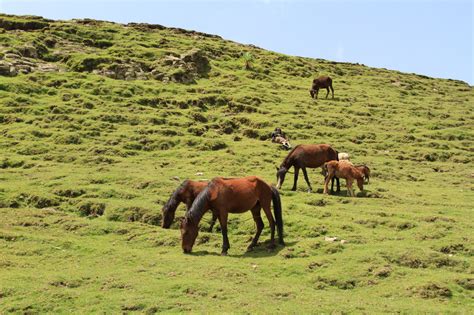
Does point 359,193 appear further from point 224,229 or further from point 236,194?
point 224,229

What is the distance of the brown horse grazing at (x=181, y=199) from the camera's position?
1812cm

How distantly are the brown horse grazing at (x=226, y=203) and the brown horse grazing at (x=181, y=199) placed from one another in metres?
2.38

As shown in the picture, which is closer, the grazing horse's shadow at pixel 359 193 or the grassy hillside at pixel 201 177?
the grassy hillside at pixel 201 177

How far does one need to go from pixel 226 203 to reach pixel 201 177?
9.28 metres

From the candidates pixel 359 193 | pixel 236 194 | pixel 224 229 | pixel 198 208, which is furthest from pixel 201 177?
pixel 224 229

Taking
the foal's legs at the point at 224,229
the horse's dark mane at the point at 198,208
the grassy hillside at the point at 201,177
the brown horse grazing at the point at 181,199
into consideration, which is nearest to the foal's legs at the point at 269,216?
the grassy hillside at the point at 201,177

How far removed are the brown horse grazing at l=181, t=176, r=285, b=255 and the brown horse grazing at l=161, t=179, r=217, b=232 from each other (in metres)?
2.38

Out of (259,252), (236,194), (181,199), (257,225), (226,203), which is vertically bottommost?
(259,252)

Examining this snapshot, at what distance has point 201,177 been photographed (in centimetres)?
2473

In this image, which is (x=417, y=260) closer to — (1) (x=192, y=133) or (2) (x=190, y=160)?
(2) (x=190, y=160)

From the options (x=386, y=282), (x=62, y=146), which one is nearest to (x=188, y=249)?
(x=386, y=282)

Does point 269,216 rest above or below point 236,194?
below

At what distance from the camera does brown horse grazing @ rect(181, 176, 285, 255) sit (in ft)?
50.6

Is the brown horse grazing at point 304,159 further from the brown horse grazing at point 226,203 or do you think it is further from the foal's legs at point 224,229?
the foal's legs at point 224,229
